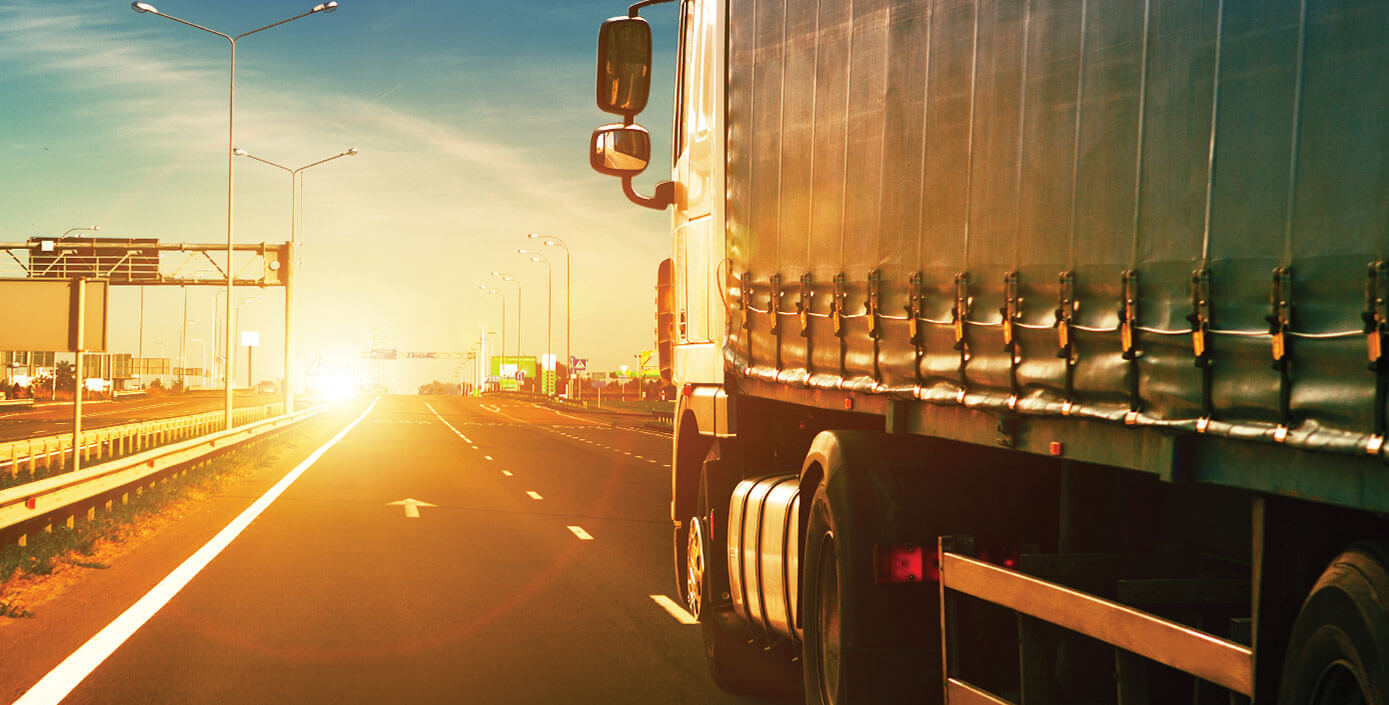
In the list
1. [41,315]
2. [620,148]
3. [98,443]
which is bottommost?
[98,443]

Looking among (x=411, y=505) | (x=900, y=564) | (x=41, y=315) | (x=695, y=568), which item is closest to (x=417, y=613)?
(x=695, y=568)

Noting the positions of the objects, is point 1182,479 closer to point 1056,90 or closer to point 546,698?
point 1056,90

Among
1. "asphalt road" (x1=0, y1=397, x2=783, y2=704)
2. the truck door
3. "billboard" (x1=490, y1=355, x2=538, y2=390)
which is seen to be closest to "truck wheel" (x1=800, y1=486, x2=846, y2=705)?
"asphalt road" (x1=0, y1=397, x2=783, y2=704)

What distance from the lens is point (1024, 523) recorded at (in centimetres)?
539

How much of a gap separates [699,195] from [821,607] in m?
3.35

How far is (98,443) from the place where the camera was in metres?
26.9

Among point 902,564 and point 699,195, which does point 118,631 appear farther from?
point 902,564

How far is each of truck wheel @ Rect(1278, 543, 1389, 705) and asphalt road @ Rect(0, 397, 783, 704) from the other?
4703 mm

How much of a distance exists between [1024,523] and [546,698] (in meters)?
3.21

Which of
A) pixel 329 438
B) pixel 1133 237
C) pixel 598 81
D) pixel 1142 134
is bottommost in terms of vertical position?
pixel 329 438

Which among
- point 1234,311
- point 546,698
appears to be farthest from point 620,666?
point 1234,311

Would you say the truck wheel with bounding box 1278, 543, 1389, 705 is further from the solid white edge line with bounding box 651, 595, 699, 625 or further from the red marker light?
the solid white edge line with bounding box 651, 595, 699, 625

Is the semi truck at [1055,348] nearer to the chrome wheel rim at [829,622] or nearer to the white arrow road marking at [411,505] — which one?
the chrome wheel rim at [829,622]

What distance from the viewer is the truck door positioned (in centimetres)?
848
